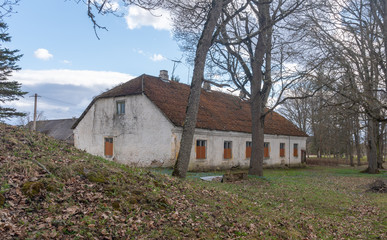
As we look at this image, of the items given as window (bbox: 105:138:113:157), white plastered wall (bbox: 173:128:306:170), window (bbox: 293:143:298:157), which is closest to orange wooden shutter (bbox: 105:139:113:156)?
window (bbox: 105:138:113:157)

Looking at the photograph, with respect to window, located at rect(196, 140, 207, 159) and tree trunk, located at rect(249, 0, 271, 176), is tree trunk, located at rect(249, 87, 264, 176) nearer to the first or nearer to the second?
tree trunk, located at rect(249, 0, 271, 176)

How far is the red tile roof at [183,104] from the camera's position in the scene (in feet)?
72.0

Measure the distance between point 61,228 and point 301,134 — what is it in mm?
31920

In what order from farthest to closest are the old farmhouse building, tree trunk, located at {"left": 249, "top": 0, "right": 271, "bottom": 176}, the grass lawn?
the old farmhouse building, tree trunk, located at {"left": 249, "top": 0, "right": 271, "bottom": 176}, the grass lawn

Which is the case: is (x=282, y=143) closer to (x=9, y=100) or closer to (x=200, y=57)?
(x=200, y=57)

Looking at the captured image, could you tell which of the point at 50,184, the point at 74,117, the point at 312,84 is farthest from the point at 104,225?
the point at 74,117

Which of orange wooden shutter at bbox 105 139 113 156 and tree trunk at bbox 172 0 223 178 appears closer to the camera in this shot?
tree trunk at bbox 172 0 223 178

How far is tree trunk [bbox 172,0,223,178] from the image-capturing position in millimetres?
10062

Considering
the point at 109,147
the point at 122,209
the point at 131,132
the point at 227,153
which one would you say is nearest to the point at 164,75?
the point at 131,132

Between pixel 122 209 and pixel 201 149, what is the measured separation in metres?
16.7

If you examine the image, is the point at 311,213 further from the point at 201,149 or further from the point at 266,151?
the point at 266,151

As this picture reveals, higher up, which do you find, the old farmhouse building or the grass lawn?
the old farmhouse building

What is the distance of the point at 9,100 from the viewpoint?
31562mm

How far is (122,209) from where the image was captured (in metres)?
5.60
